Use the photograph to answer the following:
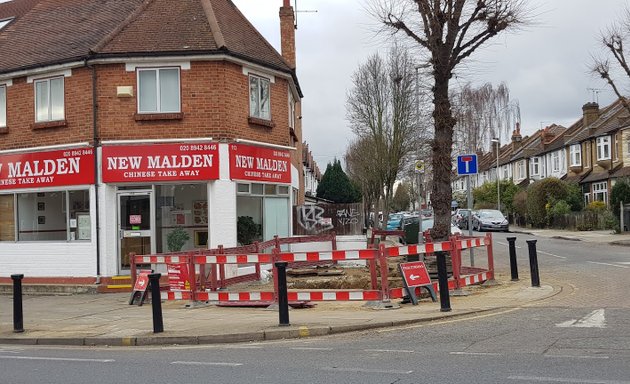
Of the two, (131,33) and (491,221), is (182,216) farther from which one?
(491,221)

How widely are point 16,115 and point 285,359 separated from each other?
14315 millimetres

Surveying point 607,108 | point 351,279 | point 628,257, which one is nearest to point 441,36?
point 351,279

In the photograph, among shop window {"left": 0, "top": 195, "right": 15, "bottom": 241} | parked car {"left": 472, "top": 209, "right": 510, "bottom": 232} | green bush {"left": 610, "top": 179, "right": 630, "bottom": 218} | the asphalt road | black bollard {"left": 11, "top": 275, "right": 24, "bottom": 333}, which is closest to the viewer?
the asphalt road

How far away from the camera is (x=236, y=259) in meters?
12.9

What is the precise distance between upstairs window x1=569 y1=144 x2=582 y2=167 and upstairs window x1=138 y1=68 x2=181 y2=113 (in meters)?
42.1

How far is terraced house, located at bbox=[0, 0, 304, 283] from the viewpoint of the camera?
1805 cm

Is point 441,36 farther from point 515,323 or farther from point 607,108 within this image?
point 607,108

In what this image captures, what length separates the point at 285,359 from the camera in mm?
8523

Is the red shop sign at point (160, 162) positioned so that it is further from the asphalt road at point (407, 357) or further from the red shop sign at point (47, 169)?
the asphalt road at point (407, 357)

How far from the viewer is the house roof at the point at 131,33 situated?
18281mm

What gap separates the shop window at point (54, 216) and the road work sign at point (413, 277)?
9.84 m

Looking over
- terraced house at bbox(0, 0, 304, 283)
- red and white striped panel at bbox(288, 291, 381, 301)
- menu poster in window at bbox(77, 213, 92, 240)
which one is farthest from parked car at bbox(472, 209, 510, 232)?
red and white striped panel at bbox(288, 291, 381, 301)

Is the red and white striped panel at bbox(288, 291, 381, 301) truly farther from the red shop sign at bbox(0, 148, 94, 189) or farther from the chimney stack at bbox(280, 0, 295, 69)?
the chimney stack at bbox(280, 0, 295, 69)

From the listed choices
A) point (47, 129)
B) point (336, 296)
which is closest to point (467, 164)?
point (336, 296)
